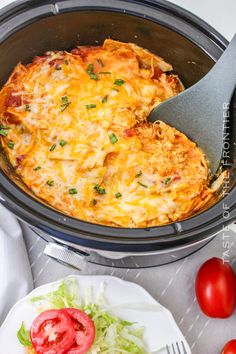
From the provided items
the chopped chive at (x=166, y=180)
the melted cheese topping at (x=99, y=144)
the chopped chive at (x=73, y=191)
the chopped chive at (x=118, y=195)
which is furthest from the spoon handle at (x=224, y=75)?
the chopped chive at (x=73, y=191)

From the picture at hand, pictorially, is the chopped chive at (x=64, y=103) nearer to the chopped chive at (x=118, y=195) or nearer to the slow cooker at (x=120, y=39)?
the slow cooker at (x=120, y=39)

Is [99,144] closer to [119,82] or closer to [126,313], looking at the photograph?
[119,82]

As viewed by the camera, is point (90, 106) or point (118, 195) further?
point (90, 106)

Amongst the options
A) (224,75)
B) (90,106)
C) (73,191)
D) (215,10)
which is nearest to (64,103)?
(90,106)

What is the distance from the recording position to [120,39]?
225 centimetres

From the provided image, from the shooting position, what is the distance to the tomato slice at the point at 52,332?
1.90m

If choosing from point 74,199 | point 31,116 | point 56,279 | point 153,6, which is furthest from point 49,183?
point 153,6

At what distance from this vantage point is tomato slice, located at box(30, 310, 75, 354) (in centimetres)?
190

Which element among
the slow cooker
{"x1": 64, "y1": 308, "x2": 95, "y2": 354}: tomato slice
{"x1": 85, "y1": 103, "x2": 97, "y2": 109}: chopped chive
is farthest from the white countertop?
{"x1": 64, "y1": 308, "x2": 95, "y2": 354}: tomato slice

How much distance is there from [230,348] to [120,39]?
3.79ft

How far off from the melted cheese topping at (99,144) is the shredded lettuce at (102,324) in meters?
0.30

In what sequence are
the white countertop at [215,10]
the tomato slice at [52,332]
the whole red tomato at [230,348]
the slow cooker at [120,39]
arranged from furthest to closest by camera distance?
the white countertop at [215,10], the whole red tomato at [230,348], the tomato slice at [52,332], the slow cooker at [120,39]

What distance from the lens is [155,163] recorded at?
1.99 metres

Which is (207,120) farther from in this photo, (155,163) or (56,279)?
(56,279)
